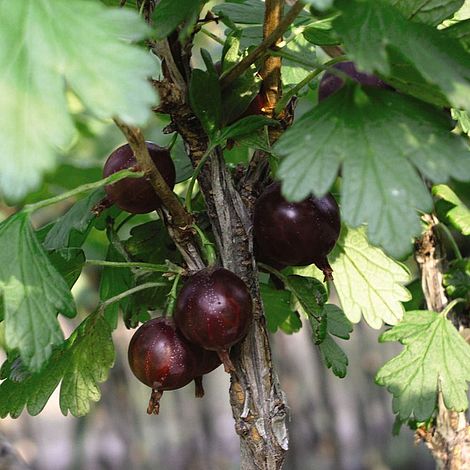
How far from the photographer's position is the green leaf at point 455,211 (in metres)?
0.82

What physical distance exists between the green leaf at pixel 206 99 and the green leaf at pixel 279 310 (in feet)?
0.68

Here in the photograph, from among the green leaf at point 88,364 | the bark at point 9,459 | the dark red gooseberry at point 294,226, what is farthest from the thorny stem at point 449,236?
the bark at point 9,459

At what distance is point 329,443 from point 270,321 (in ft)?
5.91

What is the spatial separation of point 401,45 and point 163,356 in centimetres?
29

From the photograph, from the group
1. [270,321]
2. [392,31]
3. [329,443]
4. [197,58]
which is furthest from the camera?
[329,443]

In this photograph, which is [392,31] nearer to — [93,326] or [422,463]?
[93,326]

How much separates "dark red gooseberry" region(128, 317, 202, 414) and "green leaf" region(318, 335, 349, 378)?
134mm

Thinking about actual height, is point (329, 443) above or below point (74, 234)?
below

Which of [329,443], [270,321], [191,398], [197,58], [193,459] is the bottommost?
[193,459]

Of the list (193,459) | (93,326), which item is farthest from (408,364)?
(193,459)

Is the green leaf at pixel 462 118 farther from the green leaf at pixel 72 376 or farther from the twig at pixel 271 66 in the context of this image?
the green leaf at pixel 72 376

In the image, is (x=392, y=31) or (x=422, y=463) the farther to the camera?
(x=422, y=463)

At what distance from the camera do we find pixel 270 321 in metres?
0.85

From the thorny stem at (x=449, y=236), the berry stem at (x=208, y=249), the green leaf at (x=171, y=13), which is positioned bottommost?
the thorny stem at (x=449, y=236)
